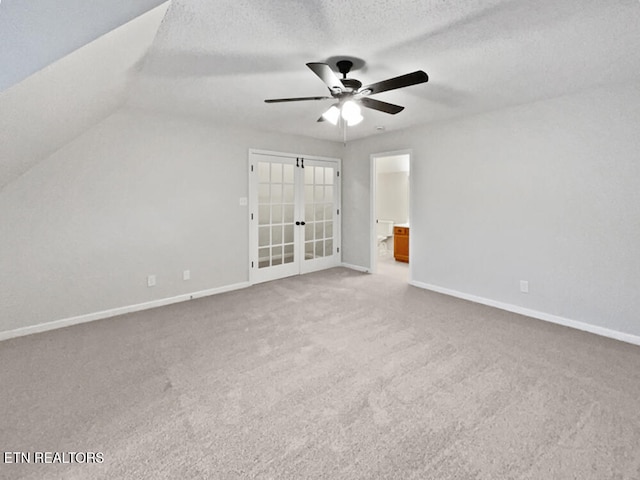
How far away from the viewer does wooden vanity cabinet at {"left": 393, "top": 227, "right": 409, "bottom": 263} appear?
251 inches

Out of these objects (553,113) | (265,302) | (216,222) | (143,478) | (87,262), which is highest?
(553,113)

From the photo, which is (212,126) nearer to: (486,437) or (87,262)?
(87,262)

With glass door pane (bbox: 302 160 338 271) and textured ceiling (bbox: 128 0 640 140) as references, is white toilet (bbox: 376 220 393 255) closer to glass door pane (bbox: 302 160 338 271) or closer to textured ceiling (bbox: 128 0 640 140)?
glass door pane (bbox: 302 160 338 271)

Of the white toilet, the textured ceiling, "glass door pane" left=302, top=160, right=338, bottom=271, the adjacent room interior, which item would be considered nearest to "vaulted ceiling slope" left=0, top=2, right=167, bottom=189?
the adjacent room interior

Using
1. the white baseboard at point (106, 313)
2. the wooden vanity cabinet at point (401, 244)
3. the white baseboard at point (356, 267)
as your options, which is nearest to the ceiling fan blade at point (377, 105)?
the white baseboard at point (106, 313)

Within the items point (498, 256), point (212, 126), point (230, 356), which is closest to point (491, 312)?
point (498, 256)

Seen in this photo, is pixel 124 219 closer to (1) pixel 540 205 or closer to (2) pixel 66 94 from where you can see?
(2) pixel 66 94

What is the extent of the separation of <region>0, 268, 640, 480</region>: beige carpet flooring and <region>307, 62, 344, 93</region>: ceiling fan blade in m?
2.10

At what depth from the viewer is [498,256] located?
3789mm

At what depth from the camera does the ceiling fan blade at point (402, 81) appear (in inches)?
79.6

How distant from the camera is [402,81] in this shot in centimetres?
212

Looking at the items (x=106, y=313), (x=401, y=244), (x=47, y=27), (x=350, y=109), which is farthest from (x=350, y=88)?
(x=401, y=244)

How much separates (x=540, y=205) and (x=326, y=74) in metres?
2.76

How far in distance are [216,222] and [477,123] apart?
11.7 ft
